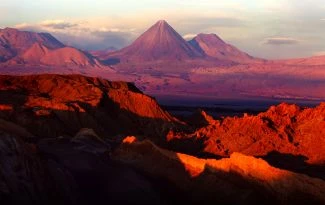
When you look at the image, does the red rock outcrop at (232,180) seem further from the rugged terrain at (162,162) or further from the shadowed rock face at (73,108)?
the shadowed rock face at (73,108)

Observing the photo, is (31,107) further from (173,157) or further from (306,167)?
(306,167)

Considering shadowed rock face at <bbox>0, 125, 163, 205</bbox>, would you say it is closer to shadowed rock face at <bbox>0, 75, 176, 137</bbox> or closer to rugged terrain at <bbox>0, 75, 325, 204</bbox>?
rugged terrain at <bbox>0, 75, 325, 204</bbox>

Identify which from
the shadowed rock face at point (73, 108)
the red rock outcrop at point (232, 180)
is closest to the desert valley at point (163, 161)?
the red rock outcrop at point (232, 180)

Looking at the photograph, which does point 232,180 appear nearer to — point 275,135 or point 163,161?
point 163,161

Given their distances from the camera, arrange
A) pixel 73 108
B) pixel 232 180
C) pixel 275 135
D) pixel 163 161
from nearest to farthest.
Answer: pixel 232 180
pixel 163 161
pixel 275 135
pixel 73 108

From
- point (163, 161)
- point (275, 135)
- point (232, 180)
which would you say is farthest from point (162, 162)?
point (275, 135)

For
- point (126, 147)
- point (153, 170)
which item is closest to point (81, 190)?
point (153, 170)

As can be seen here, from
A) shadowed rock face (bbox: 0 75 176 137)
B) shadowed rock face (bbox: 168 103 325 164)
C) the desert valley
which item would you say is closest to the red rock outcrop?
the desert valley
